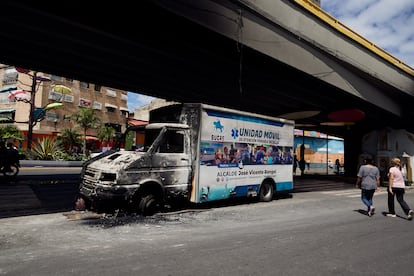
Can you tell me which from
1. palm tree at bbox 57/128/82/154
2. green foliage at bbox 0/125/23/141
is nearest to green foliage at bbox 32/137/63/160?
green foliage at bbox 0/125/23/141

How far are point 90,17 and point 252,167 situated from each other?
7.34 meters

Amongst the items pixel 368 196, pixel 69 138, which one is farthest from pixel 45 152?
pixel 368 196

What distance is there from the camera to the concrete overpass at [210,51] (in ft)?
29.8

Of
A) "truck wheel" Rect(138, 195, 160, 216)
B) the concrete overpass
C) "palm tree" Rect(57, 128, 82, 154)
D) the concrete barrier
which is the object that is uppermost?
the concrete overpass

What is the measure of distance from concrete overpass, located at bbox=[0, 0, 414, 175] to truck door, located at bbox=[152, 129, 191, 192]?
11.3 feet

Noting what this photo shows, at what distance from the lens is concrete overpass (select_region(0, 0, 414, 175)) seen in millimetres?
9078

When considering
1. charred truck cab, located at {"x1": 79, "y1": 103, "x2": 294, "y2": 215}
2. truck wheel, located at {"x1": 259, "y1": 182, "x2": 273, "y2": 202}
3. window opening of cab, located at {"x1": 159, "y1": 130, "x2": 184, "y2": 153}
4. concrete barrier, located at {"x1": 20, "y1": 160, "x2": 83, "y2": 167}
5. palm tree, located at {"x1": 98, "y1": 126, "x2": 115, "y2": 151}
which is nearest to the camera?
charred truck cab, located at {"x1": 79, "y1": 103, "x2": 294, "y2": 215}

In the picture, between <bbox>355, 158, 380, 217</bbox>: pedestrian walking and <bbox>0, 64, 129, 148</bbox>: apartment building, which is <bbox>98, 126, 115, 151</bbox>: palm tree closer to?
<bbox>0, 64, 129, 148</bbox>: apartment building

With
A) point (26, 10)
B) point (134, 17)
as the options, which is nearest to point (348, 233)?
point (134, 17)

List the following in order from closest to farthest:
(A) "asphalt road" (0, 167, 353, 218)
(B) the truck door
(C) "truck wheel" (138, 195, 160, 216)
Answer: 1. (C) "truck wheel" (138, 195, 160, 216)
2. (B) the truck door
3. (A) "asphalt road" (0, 167, 353, 218)

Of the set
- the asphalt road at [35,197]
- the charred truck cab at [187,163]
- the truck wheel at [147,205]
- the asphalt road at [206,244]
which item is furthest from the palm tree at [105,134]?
the truck wheel at [147,205]

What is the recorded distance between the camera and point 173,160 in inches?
344

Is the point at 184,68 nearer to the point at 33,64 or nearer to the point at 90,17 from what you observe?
the point at 90,17

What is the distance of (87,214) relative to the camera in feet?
26.8
